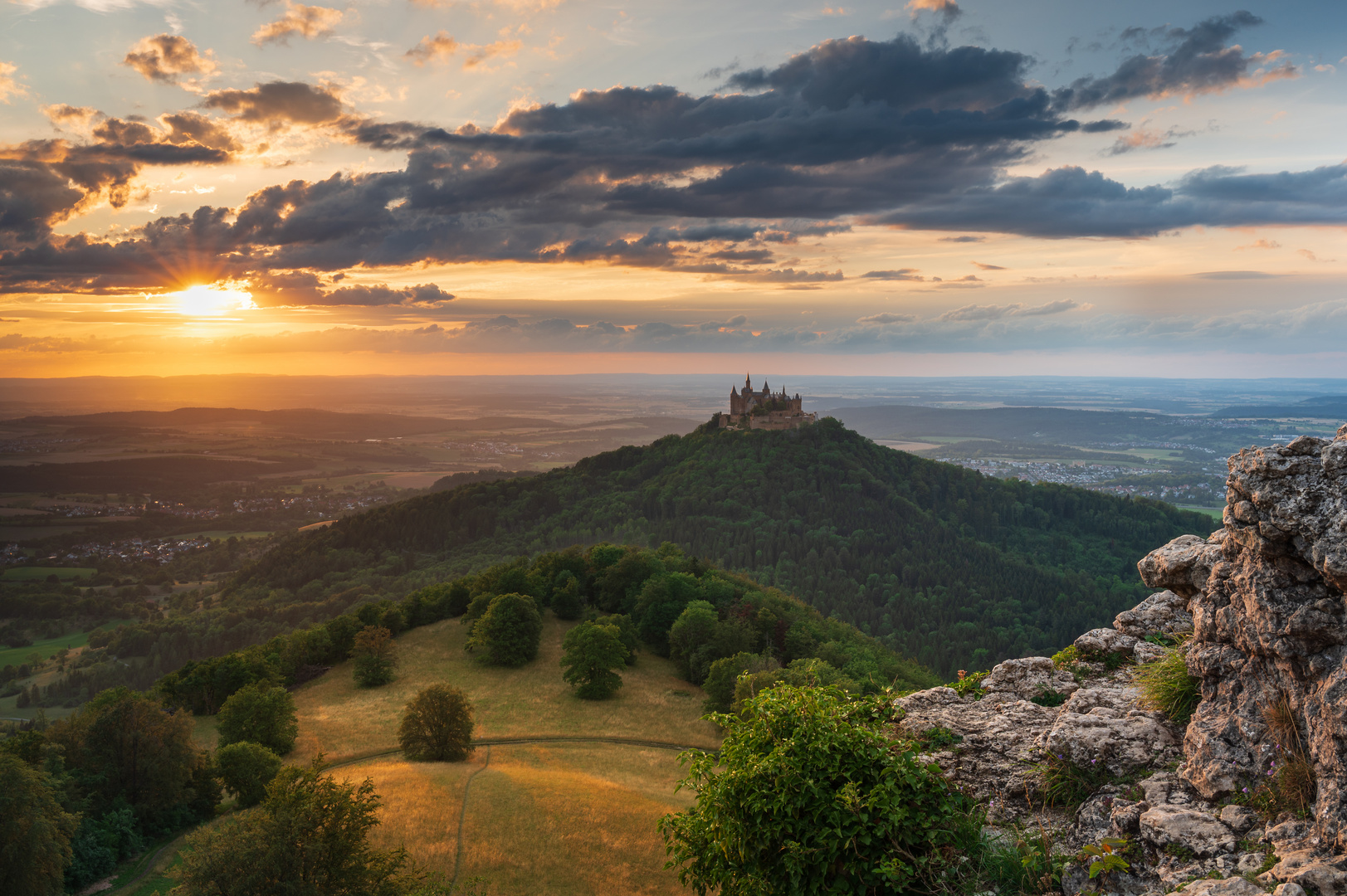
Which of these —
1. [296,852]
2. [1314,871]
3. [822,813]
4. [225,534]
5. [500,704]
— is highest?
[1314,871]

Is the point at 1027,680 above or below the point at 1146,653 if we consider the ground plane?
below

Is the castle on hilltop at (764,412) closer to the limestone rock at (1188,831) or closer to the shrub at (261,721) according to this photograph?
the shrub at (261,721)

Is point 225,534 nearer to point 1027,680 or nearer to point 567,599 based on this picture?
point 567,599

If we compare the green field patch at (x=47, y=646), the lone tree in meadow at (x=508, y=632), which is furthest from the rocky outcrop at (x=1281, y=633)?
the green field patch at (x=47, y=646)

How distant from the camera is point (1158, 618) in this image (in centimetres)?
1362

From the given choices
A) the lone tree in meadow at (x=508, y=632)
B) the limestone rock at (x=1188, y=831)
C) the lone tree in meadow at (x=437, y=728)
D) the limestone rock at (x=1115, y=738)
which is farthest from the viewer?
the lone tree in meadow at (x=508, y=632)

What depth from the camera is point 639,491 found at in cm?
14225

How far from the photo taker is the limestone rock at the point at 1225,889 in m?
6.49

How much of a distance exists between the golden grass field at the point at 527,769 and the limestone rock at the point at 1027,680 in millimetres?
13518

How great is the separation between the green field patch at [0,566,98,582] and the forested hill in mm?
55148

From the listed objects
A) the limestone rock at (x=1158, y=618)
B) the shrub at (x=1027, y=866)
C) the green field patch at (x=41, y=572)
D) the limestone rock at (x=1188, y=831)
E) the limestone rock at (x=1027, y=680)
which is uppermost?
the limestone rock at (x=1158, y=618)

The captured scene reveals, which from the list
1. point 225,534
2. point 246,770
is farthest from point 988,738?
point 225,534

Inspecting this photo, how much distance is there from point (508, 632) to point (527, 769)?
863 inches

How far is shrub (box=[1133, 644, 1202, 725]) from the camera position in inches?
396
